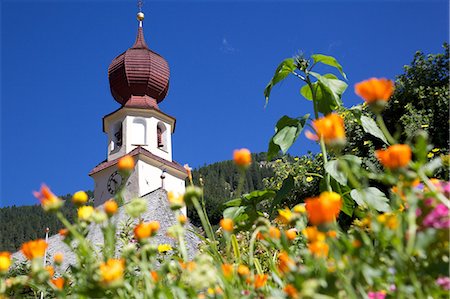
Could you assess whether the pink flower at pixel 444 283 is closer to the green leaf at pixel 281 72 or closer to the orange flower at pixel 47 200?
the orange flower at pixel 47 200

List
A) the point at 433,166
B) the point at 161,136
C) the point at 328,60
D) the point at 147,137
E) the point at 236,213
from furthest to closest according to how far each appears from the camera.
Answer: the point at 161,136 → the point at 147,137 → the point at 328,60 → the point at 236,213 → the point at 433,166

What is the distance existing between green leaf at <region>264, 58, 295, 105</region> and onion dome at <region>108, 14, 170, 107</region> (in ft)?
71.1

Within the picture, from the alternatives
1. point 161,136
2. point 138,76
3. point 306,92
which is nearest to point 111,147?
point 161,136

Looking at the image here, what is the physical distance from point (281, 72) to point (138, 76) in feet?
72.7

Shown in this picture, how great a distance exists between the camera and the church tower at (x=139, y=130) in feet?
68.7

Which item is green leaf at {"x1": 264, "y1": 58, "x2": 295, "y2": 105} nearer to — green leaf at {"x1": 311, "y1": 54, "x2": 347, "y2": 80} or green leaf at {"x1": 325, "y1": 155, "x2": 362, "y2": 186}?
green leaf at {"x1": 311, "y1": 54, "x2": 347, "y2": 80}

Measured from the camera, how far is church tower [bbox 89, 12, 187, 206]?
20938 millimetres

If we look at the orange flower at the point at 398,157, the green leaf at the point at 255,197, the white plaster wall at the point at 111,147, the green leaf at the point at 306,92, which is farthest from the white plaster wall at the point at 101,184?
the orange flower at the point at 398,157

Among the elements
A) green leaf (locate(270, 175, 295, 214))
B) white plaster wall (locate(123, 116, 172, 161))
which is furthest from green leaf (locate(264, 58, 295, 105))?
white plaster wall (locate(123, 116, 172, 161))

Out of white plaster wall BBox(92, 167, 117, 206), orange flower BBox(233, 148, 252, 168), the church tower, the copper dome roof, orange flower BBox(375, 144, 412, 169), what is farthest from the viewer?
the copper dome roof

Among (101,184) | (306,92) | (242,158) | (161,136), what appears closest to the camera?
(242,158)

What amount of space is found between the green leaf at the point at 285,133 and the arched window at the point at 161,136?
20578 millimetres

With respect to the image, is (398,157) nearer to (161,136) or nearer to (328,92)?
(328,92)

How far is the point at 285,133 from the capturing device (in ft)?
5.87
